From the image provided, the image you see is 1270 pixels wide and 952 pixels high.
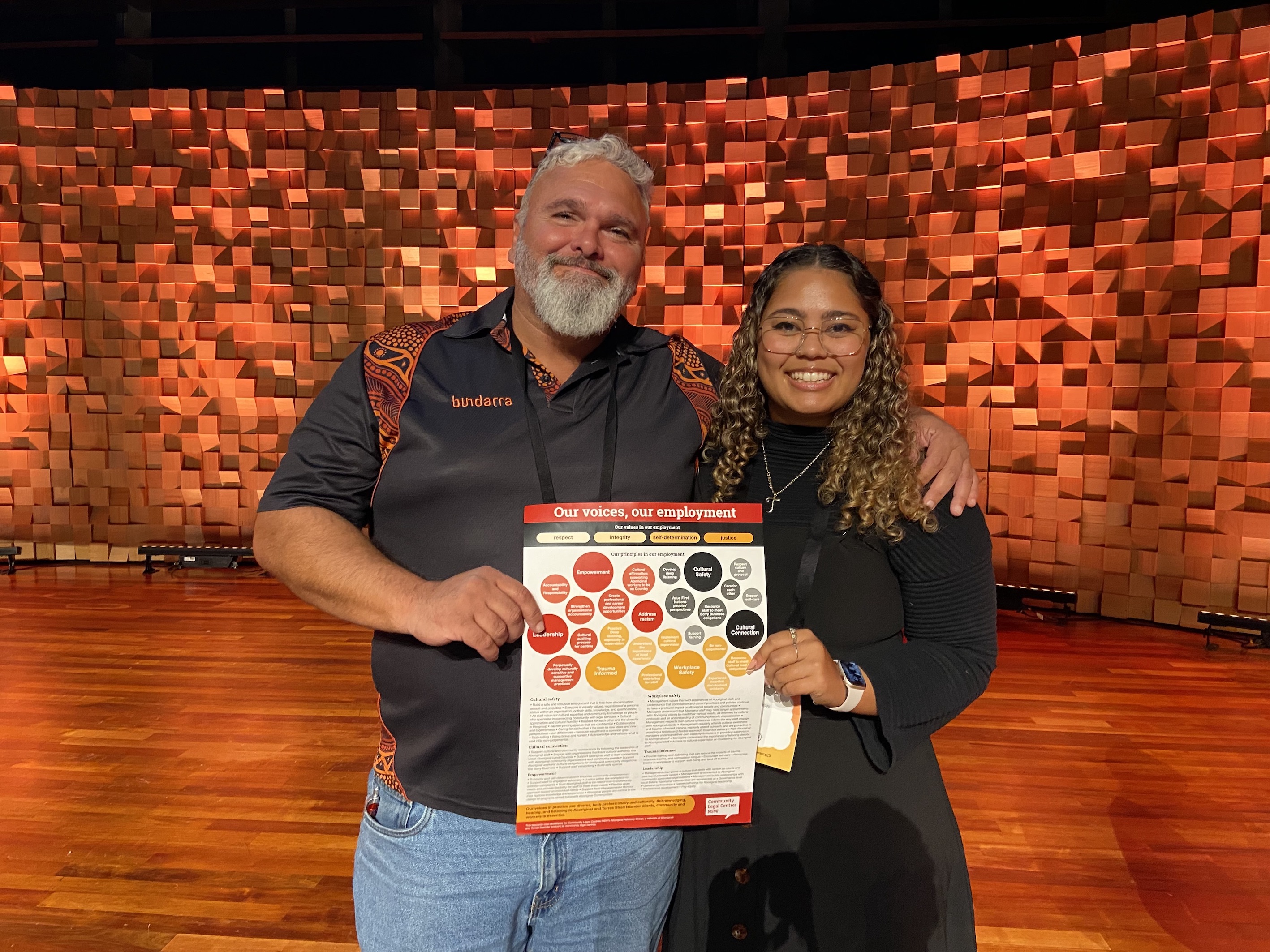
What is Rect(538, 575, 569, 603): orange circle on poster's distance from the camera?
42.9 inches

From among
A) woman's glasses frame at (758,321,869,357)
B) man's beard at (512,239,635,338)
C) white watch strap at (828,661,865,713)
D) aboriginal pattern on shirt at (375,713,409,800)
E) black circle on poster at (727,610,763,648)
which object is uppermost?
man's beard at (512,239,635,338)

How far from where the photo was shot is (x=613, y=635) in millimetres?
1106

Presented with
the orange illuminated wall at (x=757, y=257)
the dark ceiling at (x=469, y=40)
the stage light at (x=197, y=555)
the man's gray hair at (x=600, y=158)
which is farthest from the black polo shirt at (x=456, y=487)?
the dark ceiling at (x=469, y=40)

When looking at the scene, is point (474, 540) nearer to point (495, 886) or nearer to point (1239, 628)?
point (495, 886)

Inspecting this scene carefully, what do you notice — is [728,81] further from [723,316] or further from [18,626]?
[18,626]

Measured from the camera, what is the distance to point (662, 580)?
3.68 feet

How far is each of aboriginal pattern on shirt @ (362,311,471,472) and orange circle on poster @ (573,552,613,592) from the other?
0.36 meters

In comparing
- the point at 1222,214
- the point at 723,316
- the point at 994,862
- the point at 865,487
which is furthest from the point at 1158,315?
the point at 865,487

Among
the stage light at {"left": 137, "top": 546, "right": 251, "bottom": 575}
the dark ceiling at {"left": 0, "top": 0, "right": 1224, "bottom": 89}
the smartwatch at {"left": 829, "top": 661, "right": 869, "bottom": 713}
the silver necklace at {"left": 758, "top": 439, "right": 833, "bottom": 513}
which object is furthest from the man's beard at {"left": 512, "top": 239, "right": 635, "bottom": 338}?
the stage light at {"left": 137, "top": 546, "right": 251, "bottom": 575}

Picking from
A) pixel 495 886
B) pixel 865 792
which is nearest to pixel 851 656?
pixel 865 792

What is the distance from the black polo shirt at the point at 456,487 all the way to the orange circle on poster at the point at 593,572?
5.0 inches

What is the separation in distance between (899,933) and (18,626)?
17.9 ft

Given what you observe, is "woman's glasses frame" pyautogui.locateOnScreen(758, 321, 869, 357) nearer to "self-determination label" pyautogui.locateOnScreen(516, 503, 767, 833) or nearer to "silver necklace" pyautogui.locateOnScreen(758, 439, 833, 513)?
"silver necklace" pyautogui.locateOnScreen(758, 439, 833, 513)

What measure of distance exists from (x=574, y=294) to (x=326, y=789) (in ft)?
7.92
